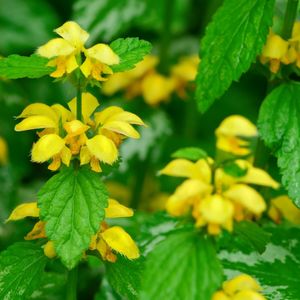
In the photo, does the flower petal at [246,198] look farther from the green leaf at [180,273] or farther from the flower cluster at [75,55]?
the flower cluster at [75,55]

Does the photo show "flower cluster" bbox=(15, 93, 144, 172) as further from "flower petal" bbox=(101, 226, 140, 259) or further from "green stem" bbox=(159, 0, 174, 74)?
"green stem" bbox=(159, 0, 174, 74)

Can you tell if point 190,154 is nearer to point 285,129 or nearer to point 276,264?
point 285,129

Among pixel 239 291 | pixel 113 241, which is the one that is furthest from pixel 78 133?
pixel 239 291

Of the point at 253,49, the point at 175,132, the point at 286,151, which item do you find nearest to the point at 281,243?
the point at 286,151

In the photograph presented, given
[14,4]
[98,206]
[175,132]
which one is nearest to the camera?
[98,206]

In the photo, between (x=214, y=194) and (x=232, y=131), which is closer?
(x=214, y=194)

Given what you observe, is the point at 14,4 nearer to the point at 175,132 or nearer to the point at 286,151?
the point at 175,132

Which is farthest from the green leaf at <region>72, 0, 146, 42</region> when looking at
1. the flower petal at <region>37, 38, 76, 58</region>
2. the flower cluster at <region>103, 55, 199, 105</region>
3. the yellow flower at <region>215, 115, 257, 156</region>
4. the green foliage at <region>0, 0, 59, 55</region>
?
the flower petal at <region>37, 38, 76, 58</region>
